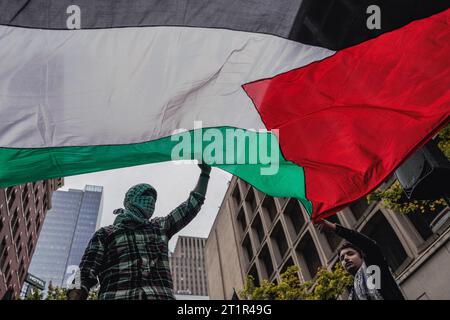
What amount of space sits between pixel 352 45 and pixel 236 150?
2.09 metres

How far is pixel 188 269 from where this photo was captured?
165m

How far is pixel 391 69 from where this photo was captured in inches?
180

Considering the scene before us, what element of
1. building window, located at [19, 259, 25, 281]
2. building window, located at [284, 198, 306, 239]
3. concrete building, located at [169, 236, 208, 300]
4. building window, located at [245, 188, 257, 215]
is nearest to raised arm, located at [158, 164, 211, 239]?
building window, located at [284, 198, 306, 239]

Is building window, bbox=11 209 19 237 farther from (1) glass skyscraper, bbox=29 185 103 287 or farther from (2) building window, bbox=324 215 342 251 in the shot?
(1) glass skyscraper, bbox=29 185 103 287

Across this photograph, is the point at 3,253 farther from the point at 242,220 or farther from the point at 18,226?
the point at 242,220

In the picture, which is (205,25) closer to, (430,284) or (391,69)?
(391,69)

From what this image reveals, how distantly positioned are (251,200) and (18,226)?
3167 cm

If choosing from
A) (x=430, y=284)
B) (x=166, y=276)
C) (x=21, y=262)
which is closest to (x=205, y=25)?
(x=166, y=276)

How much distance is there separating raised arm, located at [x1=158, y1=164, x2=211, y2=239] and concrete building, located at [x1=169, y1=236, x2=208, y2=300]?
540 ft

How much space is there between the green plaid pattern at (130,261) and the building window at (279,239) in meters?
25.1

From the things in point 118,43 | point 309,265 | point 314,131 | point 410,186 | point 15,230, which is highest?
point 15,230

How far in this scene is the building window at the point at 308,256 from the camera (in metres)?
23.3

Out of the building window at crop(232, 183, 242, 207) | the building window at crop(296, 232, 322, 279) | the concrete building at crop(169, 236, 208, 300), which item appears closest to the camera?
the building window at crop(296, 232, 322, 279)

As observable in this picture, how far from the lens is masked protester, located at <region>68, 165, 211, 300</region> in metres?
3.24
